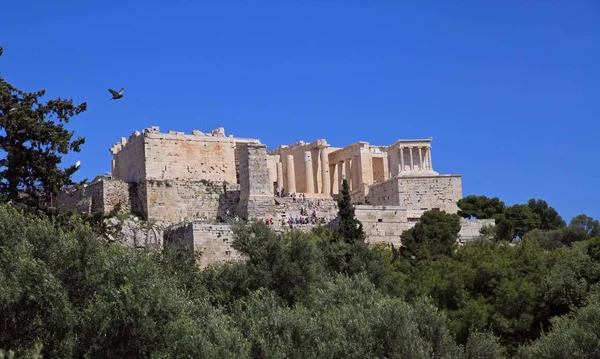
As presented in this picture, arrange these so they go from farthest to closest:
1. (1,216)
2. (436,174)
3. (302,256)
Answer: (436,174) < (302,256) < (1,216)

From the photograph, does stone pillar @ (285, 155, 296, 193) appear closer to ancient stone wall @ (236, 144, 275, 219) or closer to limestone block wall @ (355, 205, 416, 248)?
limestone block wall @ (355, 205, 416, 248)

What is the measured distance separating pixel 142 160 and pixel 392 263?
12.4 meters

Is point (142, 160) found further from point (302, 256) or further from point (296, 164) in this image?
point (302, 256)

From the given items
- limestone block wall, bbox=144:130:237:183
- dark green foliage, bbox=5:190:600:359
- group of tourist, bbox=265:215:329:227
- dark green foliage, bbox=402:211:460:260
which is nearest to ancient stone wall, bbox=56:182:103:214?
limestone block wall, bbox=144:130:237:183

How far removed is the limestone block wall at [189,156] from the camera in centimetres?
5125

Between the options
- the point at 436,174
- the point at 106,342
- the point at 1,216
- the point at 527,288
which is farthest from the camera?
the point at 436,174

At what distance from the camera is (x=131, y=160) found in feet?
173

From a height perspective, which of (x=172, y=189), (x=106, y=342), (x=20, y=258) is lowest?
(x=106, y=342)

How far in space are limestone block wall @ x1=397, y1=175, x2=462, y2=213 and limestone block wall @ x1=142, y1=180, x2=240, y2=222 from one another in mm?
8506

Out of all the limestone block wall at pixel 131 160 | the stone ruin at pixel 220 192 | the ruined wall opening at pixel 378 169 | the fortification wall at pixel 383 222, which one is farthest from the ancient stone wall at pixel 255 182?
the ruined wall opening at pixel 378 169

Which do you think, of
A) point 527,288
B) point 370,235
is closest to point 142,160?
point 370,235

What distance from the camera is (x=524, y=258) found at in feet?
145

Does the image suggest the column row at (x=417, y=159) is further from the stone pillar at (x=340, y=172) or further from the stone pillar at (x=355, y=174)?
the stone pillar at (x=340, y=172)

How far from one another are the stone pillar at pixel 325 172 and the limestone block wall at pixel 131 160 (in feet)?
32.4
